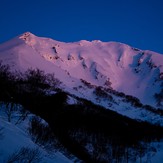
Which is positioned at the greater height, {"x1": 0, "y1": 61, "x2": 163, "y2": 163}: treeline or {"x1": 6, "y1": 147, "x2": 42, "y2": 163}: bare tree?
{"x1": 0, "y1": 61, "x2": 163, "y2": 163}: treeline

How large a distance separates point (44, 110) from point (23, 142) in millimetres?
33081

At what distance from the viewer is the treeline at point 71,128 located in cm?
3519

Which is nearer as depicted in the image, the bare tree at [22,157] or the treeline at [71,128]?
the bare tree at [22,157]

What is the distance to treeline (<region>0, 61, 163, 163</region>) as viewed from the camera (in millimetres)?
35188

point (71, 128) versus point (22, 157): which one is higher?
point (71, 128)

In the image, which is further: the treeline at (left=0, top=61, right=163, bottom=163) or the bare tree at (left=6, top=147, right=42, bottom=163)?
the treeline at (left=0, top=61, right=163, bottom=163)

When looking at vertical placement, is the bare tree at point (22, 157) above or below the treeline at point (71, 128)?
below

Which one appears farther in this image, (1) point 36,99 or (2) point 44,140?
(1) point 36,99

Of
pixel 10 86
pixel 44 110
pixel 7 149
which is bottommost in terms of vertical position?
pixel 7 149

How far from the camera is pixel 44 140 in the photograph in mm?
24188

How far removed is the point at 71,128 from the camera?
224 feet

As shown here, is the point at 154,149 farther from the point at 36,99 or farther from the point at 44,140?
the point at 44,140

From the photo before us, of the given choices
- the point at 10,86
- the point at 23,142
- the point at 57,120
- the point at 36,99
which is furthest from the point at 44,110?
the point at 23,142

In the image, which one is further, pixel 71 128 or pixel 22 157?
pixel 71 128
